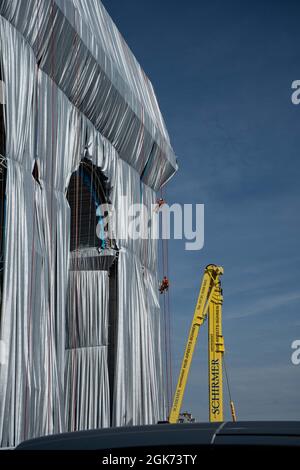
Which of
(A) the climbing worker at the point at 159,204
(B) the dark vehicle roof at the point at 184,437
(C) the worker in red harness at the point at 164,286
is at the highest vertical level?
(A) the climbing worker at the point at 159,204

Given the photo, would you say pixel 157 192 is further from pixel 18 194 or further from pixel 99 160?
pixel 18 194

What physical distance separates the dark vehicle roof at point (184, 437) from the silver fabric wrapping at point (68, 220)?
10.7 m

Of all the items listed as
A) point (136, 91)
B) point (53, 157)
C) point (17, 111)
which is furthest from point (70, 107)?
point (136, 91)

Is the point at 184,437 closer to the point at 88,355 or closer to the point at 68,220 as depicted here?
the point at 68,220

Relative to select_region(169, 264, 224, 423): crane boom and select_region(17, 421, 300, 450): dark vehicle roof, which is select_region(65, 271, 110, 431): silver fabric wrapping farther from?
select_region(17, 421, 300, 450): dark vehicle roof

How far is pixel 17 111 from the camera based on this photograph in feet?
45.8

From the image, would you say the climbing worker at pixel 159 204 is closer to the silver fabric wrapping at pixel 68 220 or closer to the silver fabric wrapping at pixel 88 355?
the silver fabric wrapping at pixel 68 220

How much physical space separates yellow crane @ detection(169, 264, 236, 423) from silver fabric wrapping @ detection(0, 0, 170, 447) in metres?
2.27

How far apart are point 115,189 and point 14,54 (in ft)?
20.6

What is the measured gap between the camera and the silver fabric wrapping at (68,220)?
13359 mm

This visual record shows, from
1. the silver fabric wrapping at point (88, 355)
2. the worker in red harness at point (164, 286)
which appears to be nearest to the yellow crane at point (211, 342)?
the worker in red harness at point (164, 286)

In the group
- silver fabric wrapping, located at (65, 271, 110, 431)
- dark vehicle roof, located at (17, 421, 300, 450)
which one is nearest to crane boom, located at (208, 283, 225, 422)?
silver fabric wrapping, located at (65, 271, 110, 431)
